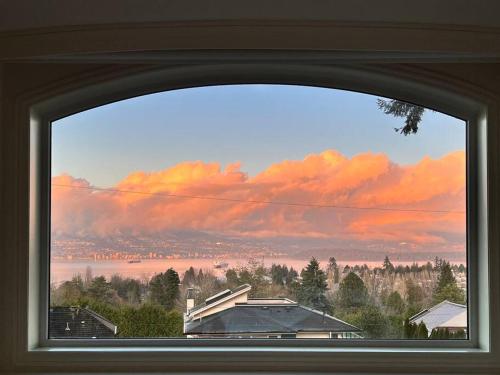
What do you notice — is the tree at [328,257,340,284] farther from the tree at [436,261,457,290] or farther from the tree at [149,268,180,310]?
the tree at [149,268,180,310]

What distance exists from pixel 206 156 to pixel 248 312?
0.71 metres

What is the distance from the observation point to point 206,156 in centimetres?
266

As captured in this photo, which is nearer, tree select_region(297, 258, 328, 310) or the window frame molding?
the window frame molding

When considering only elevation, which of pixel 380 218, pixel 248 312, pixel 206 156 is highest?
pixel 206 156

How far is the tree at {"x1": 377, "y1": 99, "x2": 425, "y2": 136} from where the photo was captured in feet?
8.68

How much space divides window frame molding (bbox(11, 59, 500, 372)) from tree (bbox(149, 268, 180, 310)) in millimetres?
170

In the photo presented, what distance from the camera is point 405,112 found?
104 inches

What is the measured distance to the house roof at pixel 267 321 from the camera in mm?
→ 2609

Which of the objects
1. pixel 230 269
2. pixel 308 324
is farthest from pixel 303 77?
pixel 308 324

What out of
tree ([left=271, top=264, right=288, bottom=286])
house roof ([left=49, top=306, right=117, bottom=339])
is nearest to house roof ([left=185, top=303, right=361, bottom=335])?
tree ([left=271, top=264, right=288, bottom=286])

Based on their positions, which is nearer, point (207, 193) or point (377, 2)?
point (377, 2)


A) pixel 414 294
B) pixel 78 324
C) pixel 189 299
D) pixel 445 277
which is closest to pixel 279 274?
pixel 189 299

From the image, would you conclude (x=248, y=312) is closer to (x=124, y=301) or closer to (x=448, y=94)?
(x=124, y=301)

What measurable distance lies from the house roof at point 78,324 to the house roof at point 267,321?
36cm
